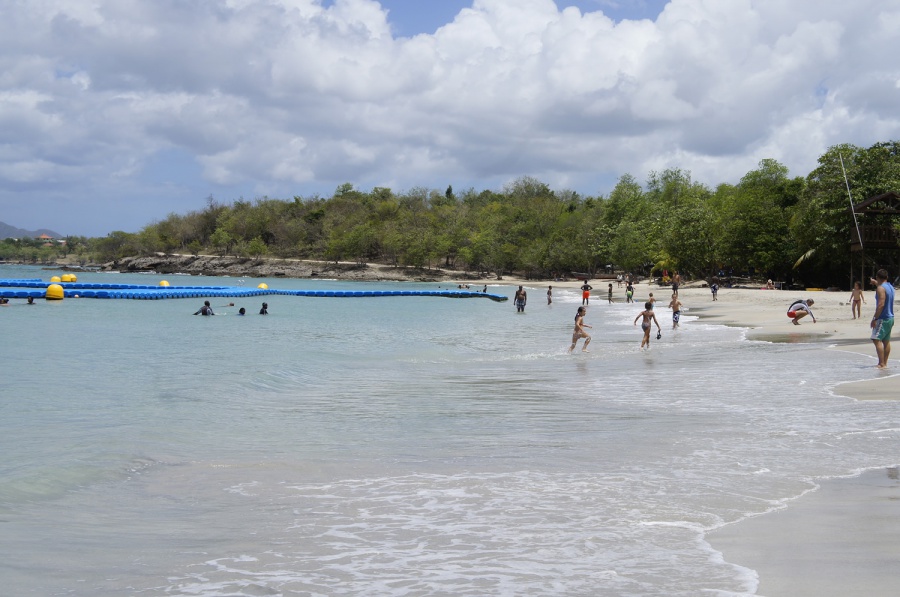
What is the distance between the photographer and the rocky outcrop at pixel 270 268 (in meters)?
123

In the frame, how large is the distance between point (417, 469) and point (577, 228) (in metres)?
98.4

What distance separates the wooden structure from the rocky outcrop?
2848 inches

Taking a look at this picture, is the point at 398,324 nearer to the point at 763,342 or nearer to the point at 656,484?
the point at 763,342

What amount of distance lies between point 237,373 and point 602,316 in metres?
26.2

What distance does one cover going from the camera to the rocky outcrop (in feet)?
403

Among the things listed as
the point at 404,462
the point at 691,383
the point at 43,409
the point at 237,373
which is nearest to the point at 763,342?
the point at 691,383

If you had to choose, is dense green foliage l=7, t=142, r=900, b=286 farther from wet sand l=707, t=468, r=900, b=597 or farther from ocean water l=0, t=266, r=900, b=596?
wet sand l=707, t=468, r=900, b=597

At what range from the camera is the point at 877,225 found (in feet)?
159

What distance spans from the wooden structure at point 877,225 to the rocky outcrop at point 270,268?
237 feet

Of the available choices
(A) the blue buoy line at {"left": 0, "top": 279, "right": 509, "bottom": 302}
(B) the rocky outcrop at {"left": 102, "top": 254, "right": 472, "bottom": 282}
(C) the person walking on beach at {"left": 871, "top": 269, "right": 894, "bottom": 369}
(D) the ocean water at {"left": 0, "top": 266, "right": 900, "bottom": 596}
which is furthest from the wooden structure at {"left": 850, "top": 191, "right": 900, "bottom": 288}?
(B) the rocky outcrop at {"left": 102, "top": 254, "right": 472, "bottom": 282}

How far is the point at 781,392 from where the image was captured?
13734mm

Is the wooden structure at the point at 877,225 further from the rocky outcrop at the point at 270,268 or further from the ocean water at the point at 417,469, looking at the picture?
the rocky outcrop at the point at 270,268

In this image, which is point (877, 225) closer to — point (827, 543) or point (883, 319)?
point (883, 319)

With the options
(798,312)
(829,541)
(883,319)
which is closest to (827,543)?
(829,541)
